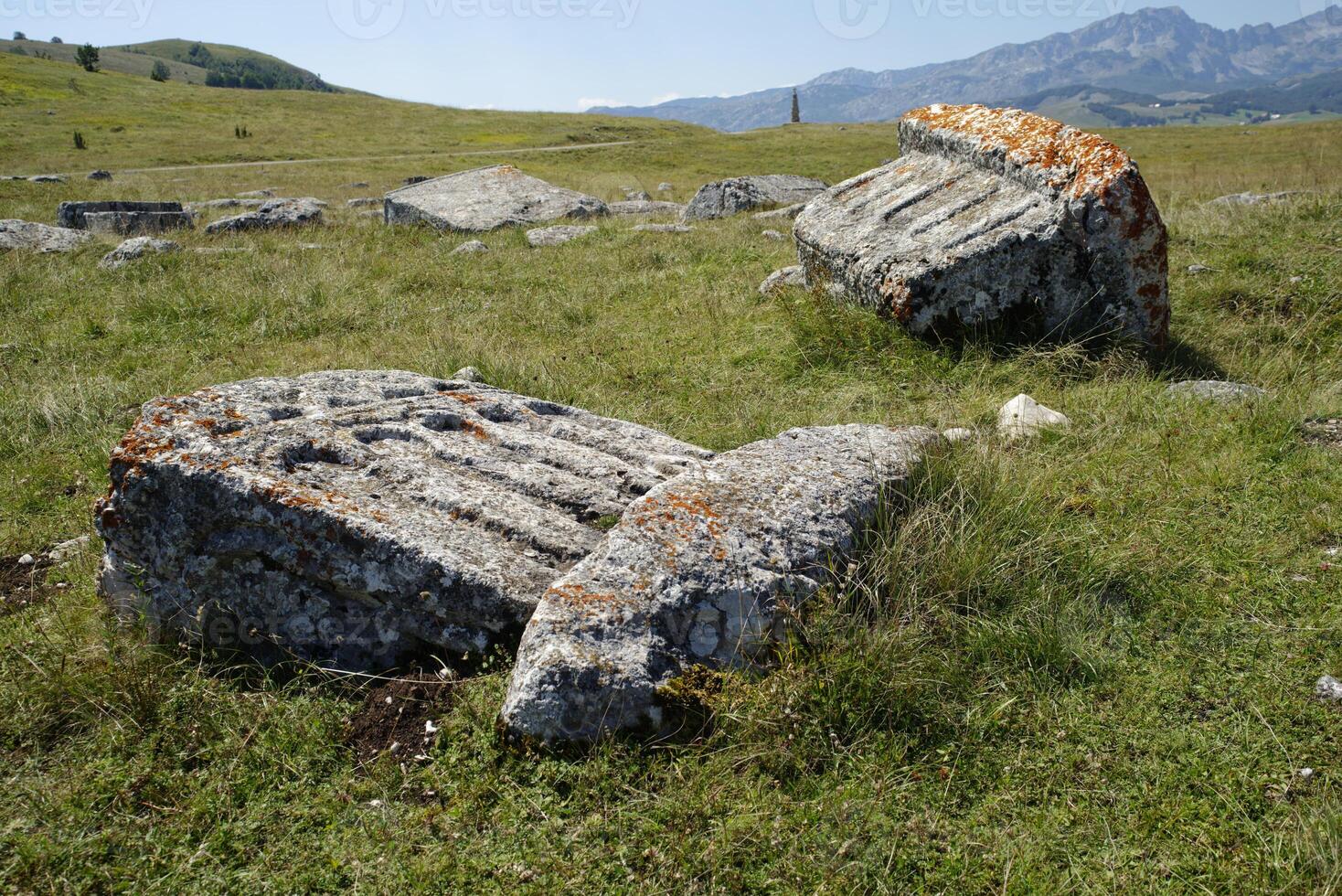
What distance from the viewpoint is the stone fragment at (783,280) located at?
35.2 ft

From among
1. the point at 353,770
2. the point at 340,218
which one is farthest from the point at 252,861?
the point at 340,218

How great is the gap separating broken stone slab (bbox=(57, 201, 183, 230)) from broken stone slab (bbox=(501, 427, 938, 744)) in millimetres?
19174

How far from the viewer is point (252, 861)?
3080 mm

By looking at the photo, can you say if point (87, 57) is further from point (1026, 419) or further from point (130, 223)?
point (1026, 419)

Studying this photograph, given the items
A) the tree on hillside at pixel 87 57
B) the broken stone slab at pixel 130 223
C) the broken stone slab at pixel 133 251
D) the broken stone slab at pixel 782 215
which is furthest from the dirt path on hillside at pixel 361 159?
the tree on hillside at pixel 87 57

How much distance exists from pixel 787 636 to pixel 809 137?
62.7m

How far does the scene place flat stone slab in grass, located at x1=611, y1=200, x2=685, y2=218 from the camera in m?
22.0

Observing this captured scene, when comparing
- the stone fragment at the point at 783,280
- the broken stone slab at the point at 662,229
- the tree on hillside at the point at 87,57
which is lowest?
the stone fragment at the point at 783,280

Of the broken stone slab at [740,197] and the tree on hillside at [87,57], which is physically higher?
the tree on hillside at [87,57]

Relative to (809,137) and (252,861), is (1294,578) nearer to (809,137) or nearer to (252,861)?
(252,861)

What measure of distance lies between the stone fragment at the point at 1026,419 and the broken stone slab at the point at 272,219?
16.7m

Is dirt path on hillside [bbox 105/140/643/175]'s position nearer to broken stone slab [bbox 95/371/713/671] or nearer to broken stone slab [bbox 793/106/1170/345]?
broken stone slab [bbox 793/106/1170/345]

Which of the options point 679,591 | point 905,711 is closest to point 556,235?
point 679,591

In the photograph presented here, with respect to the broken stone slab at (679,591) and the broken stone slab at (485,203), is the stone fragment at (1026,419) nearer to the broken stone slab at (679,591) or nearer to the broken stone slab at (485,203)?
the broken stone slab at (679,591)
